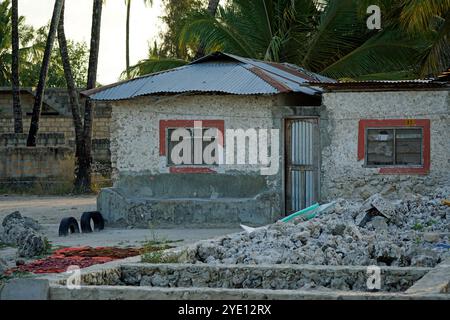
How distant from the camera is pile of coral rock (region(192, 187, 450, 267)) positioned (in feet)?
41.0

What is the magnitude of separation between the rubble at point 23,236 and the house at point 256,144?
2.47 meters

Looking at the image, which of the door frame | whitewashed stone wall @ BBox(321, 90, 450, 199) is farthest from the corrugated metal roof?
whitewashed stone wall @ BBox(321, 90, 450, 199)

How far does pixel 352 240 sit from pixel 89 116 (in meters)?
17.5

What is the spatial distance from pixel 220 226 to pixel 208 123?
2.05 metres

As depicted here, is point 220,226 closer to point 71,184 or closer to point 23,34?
point 71,184

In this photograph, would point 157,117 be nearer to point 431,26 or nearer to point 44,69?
point 431,26

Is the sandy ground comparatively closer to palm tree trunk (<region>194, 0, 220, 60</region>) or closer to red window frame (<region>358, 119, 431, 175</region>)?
red window frame (<region>358, 119, 431, 175</region>)

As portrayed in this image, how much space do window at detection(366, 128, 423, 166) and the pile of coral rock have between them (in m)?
3.05

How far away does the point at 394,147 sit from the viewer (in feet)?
65.4

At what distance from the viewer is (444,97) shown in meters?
19.5

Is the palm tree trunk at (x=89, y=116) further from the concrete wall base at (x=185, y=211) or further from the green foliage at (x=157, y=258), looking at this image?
the green foliage at (x=157, y=258)

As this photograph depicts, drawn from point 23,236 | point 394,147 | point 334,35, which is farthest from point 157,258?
point 334,35

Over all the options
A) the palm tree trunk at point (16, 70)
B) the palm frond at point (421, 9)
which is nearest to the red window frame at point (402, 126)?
the palm frond at point (421, 9)
